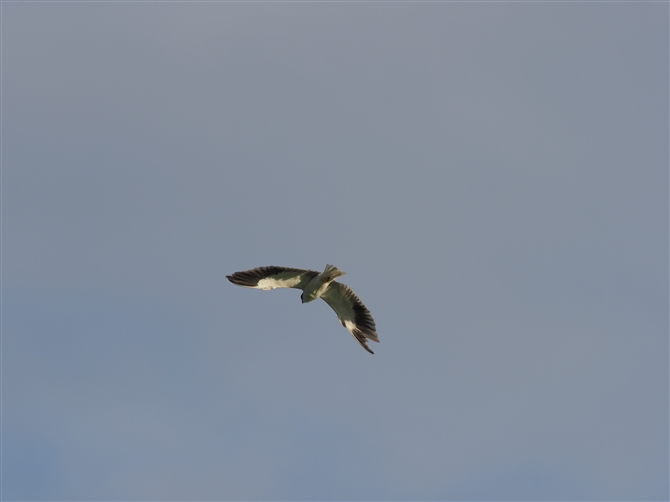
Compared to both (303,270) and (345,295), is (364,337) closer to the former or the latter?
(345,295)

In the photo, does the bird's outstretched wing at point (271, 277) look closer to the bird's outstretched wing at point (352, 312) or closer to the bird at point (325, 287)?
the bird at point (325, 287)

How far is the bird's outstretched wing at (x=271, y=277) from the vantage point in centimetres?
3838

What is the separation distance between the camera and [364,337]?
133 ft

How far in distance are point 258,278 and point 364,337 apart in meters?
6.09

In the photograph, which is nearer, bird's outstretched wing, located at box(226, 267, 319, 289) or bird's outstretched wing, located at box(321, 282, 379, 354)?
bird's outstretched wing, located at box(226, 267, 319, 289)

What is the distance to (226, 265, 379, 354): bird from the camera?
126ft

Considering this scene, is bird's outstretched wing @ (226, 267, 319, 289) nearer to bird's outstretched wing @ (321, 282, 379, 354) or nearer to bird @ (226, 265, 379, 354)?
bird @ (226, 265, 379, 354)

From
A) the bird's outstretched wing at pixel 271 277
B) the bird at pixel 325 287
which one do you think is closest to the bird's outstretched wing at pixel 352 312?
the bird at pixel 325 287

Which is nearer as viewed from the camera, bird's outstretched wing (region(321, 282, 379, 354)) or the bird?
the bird

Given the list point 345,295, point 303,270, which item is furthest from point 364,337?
point 303,270

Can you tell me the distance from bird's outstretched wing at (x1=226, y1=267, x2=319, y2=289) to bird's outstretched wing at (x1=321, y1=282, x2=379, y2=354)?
5.13 feet

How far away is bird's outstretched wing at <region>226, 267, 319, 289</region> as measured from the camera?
126 feet

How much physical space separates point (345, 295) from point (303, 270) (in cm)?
281

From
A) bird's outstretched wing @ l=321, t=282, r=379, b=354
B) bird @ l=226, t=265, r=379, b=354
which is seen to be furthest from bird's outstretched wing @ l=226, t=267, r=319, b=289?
bird's outstretched wing @ l=321, t=282, r=379, b=354
